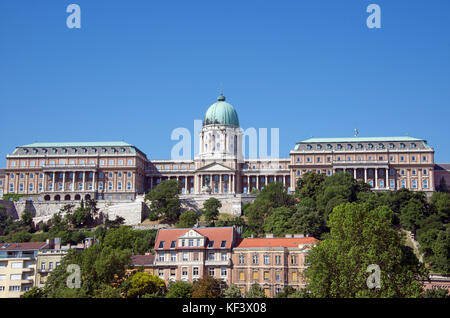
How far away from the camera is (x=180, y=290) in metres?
69.2

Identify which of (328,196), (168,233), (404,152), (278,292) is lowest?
→ (278,292)

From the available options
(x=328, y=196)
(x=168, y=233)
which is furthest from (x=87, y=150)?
(x=168, y=233)

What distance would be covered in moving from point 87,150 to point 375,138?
65.9 metres

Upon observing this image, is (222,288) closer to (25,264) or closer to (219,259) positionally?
(219,259)

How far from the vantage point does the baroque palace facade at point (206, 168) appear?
146625mm

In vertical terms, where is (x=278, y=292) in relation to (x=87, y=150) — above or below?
below

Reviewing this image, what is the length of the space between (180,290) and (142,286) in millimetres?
4080

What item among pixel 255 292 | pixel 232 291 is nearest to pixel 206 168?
pixel 232 291

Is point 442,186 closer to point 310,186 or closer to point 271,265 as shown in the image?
point 310,186

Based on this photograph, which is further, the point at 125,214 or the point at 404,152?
the point at 404,152

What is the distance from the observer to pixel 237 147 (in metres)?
162

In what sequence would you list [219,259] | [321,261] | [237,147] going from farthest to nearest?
[237,147], [219,259], [321,261]

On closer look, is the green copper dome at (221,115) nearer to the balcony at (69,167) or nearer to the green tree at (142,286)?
the balcony at (69,167)

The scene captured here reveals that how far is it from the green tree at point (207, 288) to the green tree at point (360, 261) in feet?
35.1
